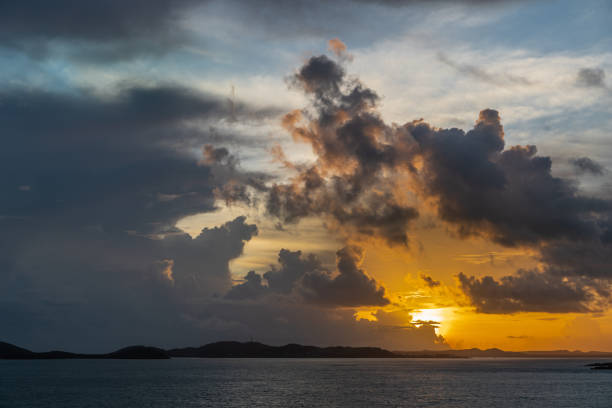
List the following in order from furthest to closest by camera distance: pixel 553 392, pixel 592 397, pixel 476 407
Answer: pixel 553 392 → pixel 592 397 → pixel 476 407

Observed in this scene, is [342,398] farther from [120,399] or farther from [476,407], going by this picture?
[120,399]

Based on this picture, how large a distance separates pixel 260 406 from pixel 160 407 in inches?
905

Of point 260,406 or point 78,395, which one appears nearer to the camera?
point 260,406

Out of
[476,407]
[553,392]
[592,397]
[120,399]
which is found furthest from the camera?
[553,392]

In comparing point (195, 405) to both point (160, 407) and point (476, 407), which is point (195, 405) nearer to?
point (160, 407)

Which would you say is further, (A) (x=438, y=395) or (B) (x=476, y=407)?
(A) (x=438, y=395)

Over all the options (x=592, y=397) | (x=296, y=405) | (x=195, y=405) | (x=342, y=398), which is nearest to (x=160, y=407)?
(x=195, y=405)

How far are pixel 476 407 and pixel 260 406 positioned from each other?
164 feet

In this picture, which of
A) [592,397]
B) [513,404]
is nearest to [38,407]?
[513,404]

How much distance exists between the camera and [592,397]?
160625mm

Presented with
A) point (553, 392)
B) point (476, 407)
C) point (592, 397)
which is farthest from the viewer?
point (553, 392)

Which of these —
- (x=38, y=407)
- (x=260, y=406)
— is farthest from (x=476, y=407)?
(x=38, y=407)

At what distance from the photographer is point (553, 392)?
178125 millimetres

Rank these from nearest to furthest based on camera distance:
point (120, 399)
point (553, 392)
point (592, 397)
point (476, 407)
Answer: point (476, 407)
point (120, 399)
point (592, 397)
point (553, 392)
